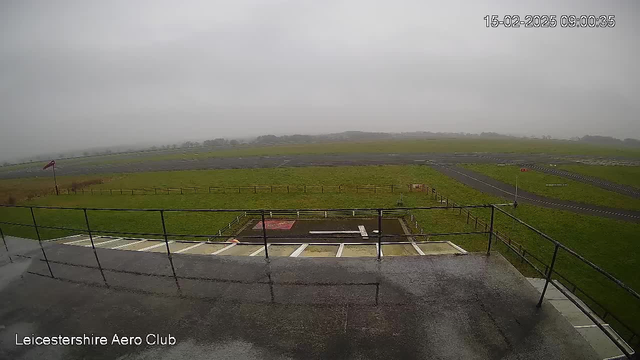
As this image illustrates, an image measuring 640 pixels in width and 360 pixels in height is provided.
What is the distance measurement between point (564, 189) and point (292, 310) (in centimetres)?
3974

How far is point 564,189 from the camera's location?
30.9 meters

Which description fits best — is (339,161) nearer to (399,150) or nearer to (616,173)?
(399,150)

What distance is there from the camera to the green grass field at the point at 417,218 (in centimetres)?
1369

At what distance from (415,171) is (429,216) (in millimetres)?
23769

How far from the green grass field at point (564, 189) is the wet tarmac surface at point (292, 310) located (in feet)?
106

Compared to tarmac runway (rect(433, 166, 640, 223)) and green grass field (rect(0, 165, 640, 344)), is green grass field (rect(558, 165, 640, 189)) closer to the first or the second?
tarmac runway (rect(433, 166, 640, 223))

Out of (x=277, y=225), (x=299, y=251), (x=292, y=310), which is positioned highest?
(x=292, y=310)

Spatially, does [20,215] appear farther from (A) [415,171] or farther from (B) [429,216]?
(A) [415,171]

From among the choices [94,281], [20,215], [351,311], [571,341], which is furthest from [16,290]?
[20,215]

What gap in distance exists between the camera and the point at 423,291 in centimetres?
420

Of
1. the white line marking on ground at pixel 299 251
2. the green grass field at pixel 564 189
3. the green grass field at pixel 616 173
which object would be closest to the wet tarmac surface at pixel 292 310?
the white line marking on ground at pixel 299 251

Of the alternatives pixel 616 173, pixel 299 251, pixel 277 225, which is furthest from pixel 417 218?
pixel 616 173

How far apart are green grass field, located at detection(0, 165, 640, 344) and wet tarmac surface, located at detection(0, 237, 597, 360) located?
1138 centimetres

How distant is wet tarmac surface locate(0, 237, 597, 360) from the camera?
3.24 metres
